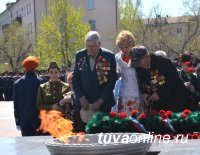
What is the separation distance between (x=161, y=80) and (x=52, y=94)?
1.87m

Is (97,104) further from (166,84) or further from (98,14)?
(98,14)

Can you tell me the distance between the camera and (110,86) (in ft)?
17.2

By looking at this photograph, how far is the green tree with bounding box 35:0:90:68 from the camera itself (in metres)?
38.3

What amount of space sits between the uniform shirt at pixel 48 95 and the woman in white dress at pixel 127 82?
1.05 m

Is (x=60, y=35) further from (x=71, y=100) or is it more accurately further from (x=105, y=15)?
(x=71, y=100)

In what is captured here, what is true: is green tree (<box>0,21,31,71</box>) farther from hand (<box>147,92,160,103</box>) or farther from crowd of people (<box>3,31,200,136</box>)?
hand (<box>147,92,160,103</box>)

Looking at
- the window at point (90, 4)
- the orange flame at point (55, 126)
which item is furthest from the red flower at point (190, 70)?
the window at point (90, 4)

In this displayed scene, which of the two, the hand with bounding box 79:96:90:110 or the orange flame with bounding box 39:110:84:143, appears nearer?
the orange flame with bounding box 39:110:84:143

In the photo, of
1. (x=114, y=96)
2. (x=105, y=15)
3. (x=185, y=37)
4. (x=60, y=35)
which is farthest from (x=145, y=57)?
(x=105, y=15)

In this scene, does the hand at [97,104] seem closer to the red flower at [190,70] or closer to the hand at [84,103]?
the hand at [84,103]

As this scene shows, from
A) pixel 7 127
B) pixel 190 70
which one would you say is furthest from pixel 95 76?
pixel 7 127

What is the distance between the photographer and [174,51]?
132ft

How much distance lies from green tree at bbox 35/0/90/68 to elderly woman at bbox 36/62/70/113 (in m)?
31.9

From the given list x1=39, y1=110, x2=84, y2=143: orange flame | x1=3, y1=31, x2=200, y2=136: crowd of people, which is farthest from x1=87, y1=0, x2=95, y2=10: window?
x1=39, y1=110, x2=84, y2=143: orange flame
